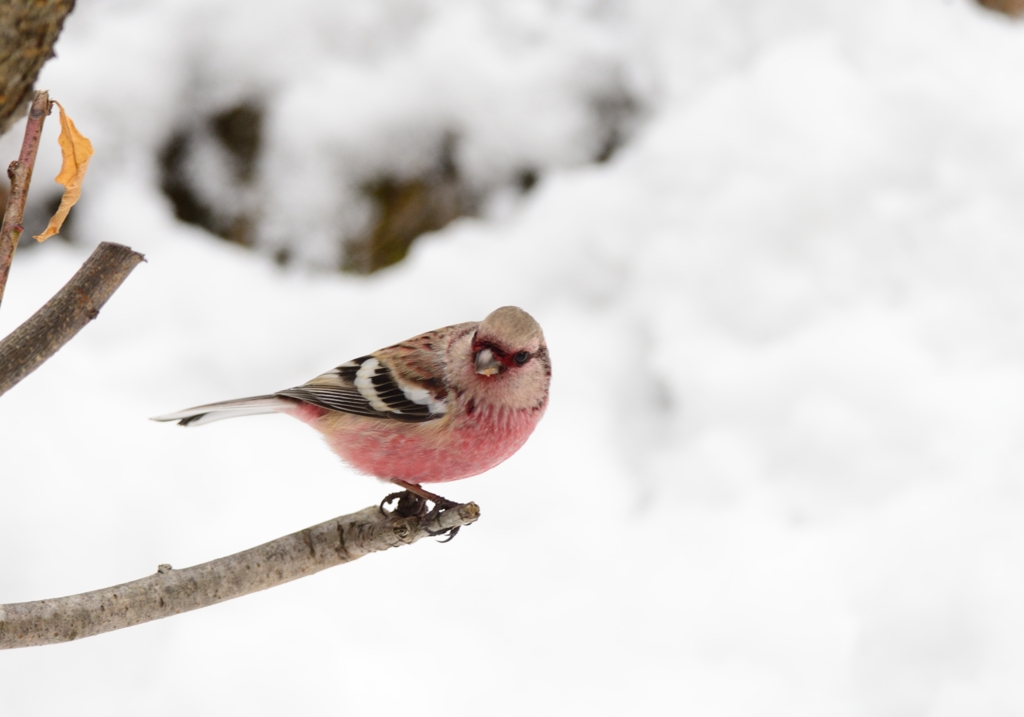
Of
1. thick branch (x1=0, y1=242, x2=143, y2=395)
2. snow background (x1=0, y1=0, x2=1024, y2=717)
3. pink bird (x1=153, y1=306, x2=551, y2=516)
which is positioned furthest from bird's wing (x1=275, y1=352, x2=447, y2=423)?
snow background (x1=0, y1=0, x2=1024, y2=717)

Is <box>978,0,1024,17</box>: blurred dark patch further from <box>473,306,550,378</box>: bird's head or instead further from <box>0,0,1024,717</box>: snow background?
<box>473,306,550,378</box>: bird's head

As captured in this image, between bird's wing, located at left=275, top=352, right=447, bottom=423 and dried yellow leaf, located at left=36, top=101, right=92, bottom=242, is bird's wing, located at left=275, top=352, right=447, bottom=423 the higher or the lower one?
the higher one

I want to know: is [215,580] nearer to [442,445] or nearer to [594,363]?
[442,445]

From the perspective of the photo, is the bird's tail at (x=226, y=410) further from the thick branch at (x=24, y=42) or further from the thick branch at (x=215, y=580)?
the thick branch at (x=24, y=42)

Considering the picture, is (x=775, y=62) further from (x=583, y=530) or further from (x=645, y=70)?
(x=583, y=530)

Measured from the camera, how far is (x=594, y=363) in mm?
4734

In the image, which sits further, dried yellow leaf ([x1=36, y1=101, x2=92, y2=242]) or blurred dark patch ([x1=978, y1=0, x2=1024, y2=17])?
blurred dark patch ([x1=978, y1=0, x2=1024, y2=17])

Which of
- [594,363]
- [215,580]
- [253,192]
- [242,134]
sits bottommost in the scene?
[215,580]

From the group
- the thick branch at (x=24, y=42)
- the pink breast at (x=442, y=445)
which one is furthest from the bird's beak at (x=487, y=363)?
the thick branch at (x=24, y=42)

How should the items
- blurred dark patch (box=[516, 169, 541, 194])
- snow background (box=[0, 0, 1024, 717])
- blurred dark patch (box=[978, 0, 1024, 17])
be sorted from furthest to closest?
1. blurred dark patch (box=[978, 0, 1024, 17])
2. blurred dark patch (box=[516, 169, 541, 194])
3. snow background (box=[0, 0, 1024, 717])

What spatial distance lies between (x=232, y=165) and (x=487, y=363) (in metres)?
3.27

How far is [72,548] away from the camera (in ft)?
11.3

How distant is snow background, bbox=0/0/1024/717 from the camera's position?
338 centimetres

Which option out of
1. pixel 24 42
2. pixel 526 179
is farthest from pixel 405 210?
pixel 24 42
